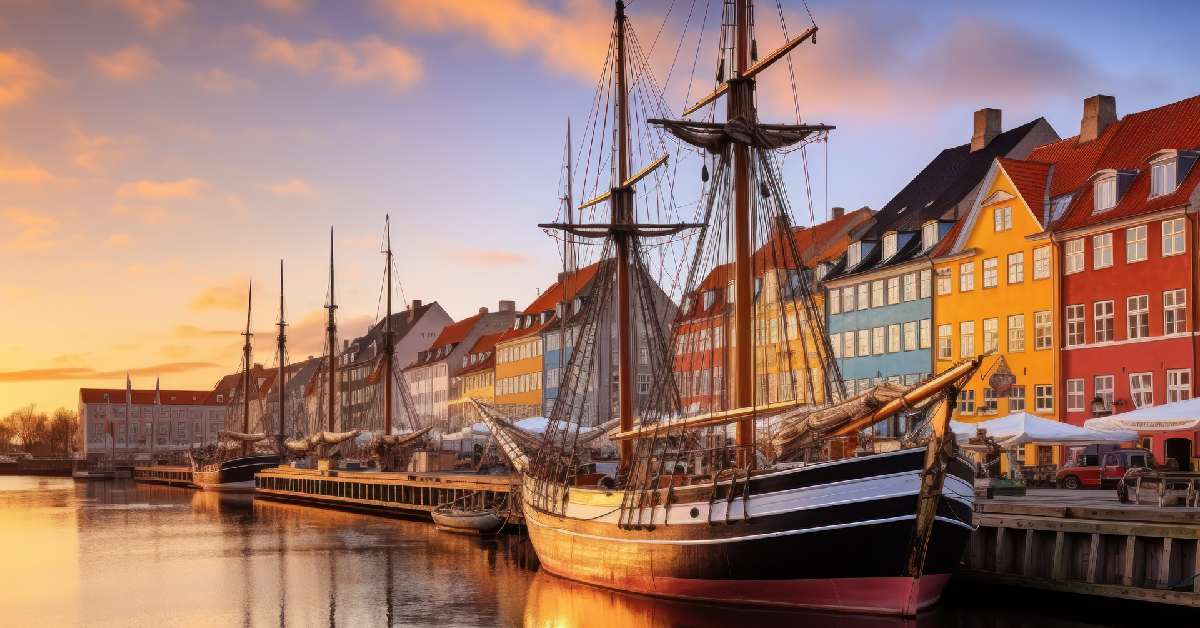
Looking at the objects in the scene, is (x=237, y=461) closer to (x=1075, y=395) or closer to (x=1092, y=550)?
(x=1075, y=395)

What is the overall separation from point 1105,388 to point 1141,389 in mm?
1807

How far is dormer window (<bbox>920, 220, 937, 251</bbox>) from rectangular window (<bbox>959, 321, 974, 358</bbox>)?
4451 millimetres

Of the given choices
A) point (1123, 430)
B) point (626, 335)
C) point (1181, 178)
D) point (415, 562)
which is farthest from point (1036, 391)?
point (415, 562)

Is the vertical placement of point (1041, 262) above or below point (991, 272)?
above

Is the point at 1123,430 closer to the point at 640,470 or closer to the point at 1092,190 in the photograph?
the point at 640,470

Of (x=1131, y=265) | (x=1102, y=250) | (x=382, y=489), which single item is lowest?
(x=382, y=489)

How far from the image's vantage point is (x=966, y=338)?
190ft

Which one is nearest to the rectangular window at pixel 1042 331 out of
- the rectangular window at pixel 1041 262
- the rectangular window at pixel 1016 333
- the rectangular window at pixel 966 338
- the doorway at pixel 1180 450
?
the rectangular window at pixel 1016 333

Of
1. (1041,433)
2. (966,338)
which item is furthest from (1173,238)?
(1041,433)

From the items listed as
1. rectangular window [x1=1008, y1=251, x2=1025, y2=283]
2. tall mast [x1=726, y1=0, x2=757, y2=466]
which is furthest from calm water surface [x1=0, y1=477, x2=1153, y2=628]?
rectangular window [x1=1008, y1=251, x2=1025, y2=283]

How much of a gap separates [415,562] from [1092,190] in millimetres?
29152

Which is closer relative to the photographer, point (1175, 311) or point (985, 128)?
point (1175, 311)

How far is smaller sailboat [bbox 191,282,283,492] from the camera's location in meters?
100

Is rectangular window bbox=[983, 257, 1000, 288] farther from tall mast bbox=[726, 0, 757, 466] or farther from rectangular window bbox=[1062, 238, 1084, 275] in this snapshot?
tall mast bbox=[726, 0, 757, 466]
